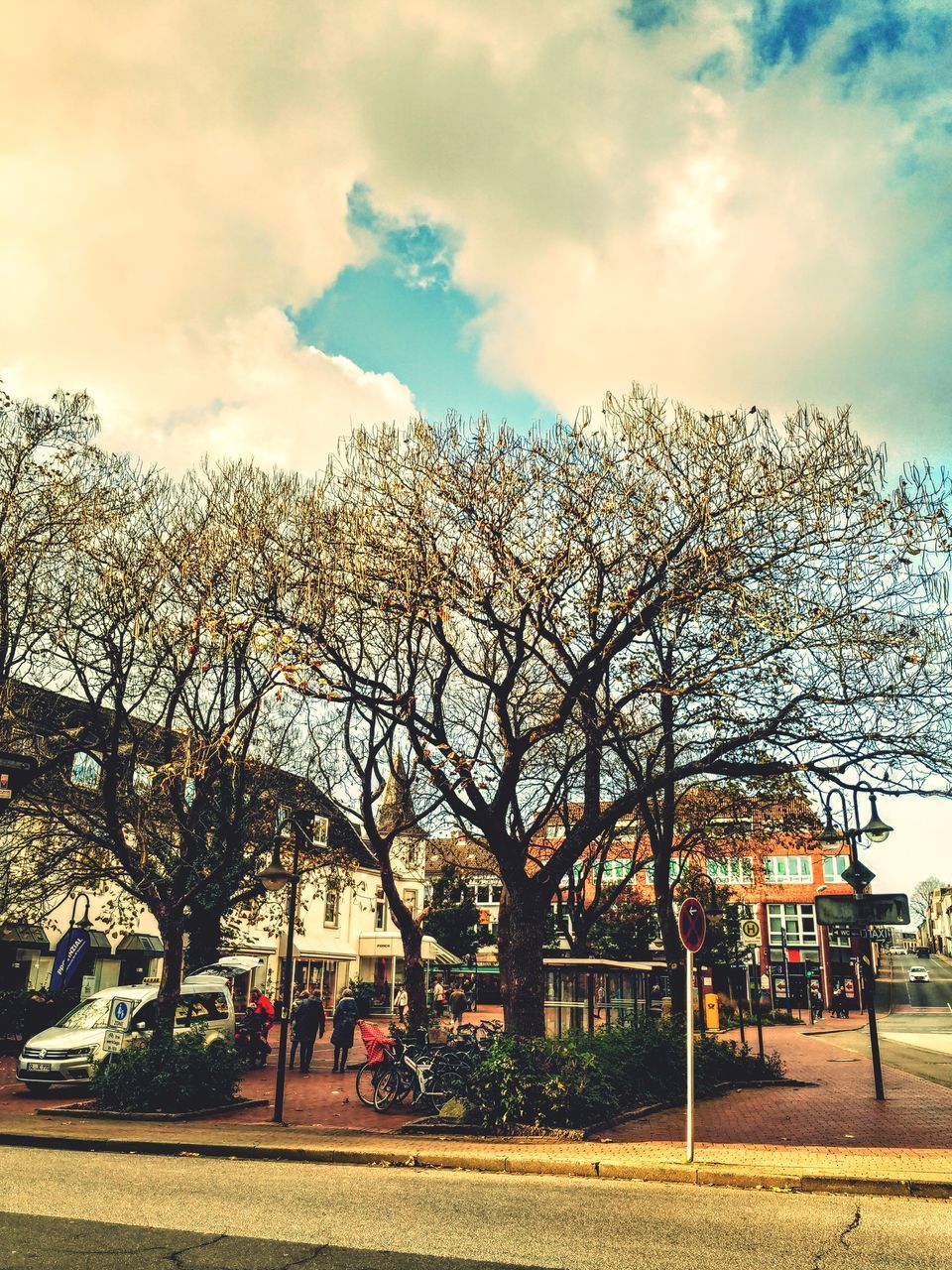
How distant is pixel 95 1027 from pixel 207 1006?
13.1ft

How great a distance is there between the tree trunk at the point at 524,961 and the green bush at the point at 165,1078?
5027 mm

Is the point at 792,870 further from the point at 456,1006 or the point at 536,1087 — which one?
the point at 536,1087

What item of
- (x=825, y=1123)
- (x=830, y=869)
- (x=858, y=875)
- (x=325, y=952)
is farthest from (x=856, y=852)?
(x=830, y=869)

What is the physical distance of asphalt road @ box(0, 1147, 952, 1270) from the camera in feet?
20.2

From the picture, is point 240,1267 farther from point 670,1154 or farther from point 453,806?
point 453,806

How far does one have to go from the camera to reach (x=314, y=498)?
1555 cm

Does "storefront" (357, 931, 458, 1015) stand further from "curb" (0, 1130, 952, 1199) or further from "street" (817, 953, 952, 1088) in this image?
Answer: "curb" (0, 1130, 952, 1199)

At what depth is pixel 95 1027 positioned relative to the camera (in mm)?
18453

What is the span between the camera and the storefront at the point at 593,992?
19656 millimetres

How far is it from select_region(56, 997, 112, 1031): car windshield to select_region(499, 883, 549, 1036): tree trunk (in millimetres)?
8583

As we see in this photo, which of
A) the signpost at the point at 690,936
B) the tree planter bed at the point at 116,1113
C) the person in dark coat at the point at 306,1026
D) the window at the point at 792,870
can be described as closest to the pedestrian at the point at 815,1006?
the window at the point at 792,870

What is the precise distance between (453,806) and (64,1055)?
898 cm

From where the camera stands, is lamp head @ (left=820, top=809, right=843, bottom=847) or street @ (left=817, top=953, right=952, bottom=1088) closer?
lamp head @ (left=820, top=809, right=843, bottom=847)

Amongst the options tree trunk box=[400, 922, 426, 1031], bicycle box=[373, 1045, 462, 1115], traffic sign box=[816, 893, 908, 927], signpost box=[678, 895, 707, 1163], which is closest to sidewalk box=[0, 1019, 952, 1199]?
bicycle box=[373, 1045, 462, 1115]
